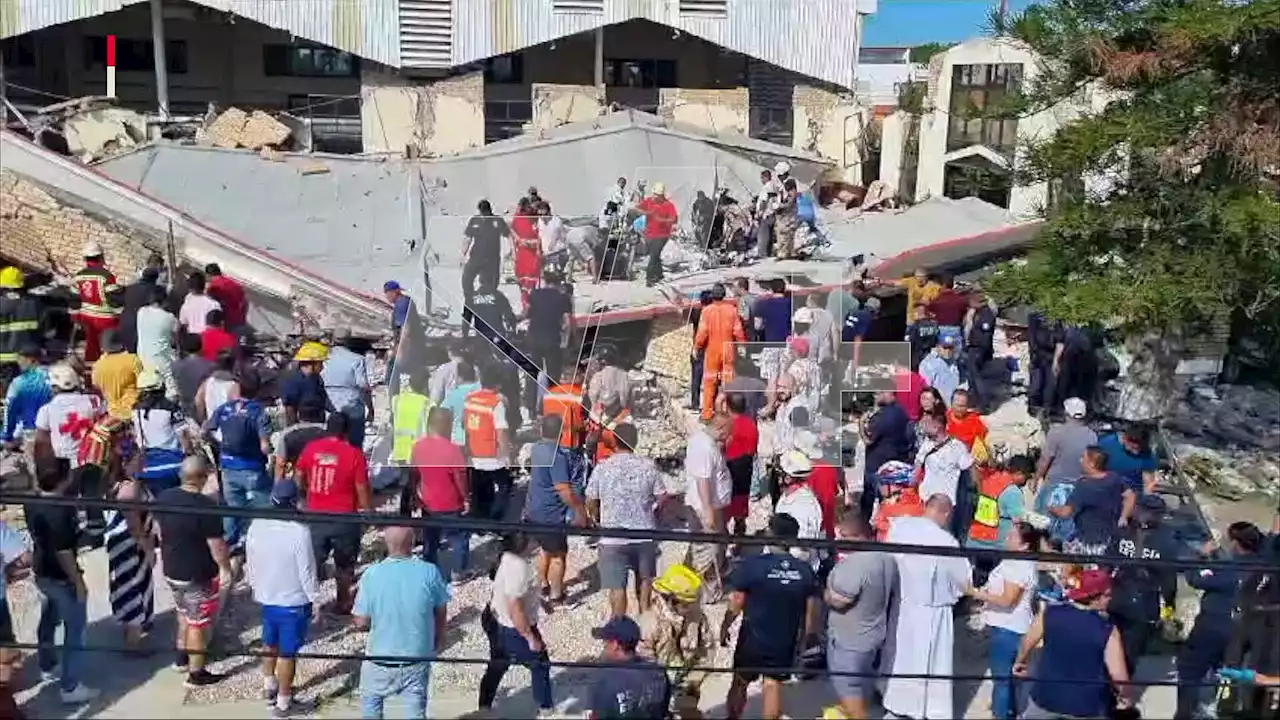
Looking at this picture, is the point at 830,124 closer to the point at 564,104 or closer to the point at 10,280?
the point at 564,104

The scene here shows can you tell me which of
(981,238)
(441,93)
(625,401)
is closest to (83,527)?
(625,401)

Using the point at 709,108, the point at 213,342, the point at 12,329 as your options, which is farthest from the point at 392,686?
the point at 709,108

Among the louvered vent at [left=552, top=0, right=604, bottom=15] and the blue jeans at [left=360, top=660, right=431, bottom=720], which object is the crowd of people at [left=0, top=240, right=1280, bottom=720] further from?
the louvered vent at [left=552, top=0, right=604, bottom=15]

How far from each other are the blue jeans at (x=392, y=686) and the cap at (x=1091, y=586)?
125 inches

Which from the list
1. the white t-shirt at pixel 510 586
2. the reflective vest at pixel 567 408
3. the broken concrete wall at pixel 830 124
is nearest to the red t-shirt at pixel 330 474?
the reflective vest at pixel 567 408

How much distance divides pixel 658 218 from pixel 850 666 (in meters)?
8.31

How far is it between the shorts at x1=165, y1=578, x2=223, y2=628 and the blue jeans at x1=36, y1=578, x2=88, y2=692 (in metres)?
0.52

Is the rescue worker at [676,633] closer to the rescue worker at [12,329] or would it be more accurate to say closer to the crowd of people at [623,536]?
the crowd of people at [623,536]

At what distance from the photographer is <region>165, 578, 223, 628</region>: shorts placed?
6.60 metres

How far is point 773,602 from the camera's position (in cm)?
600

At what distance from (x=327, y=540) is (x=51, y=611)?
1614 millimetres

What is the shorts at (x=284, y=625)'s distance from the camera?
6.45 m

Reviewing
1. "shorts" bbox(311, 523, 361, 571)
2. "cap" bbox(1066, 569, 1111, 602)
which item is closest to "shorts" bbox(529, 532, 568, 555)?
"shorts" bbox(311, 523, 361, 571)

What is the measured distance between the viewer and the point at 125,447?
7.88 m
